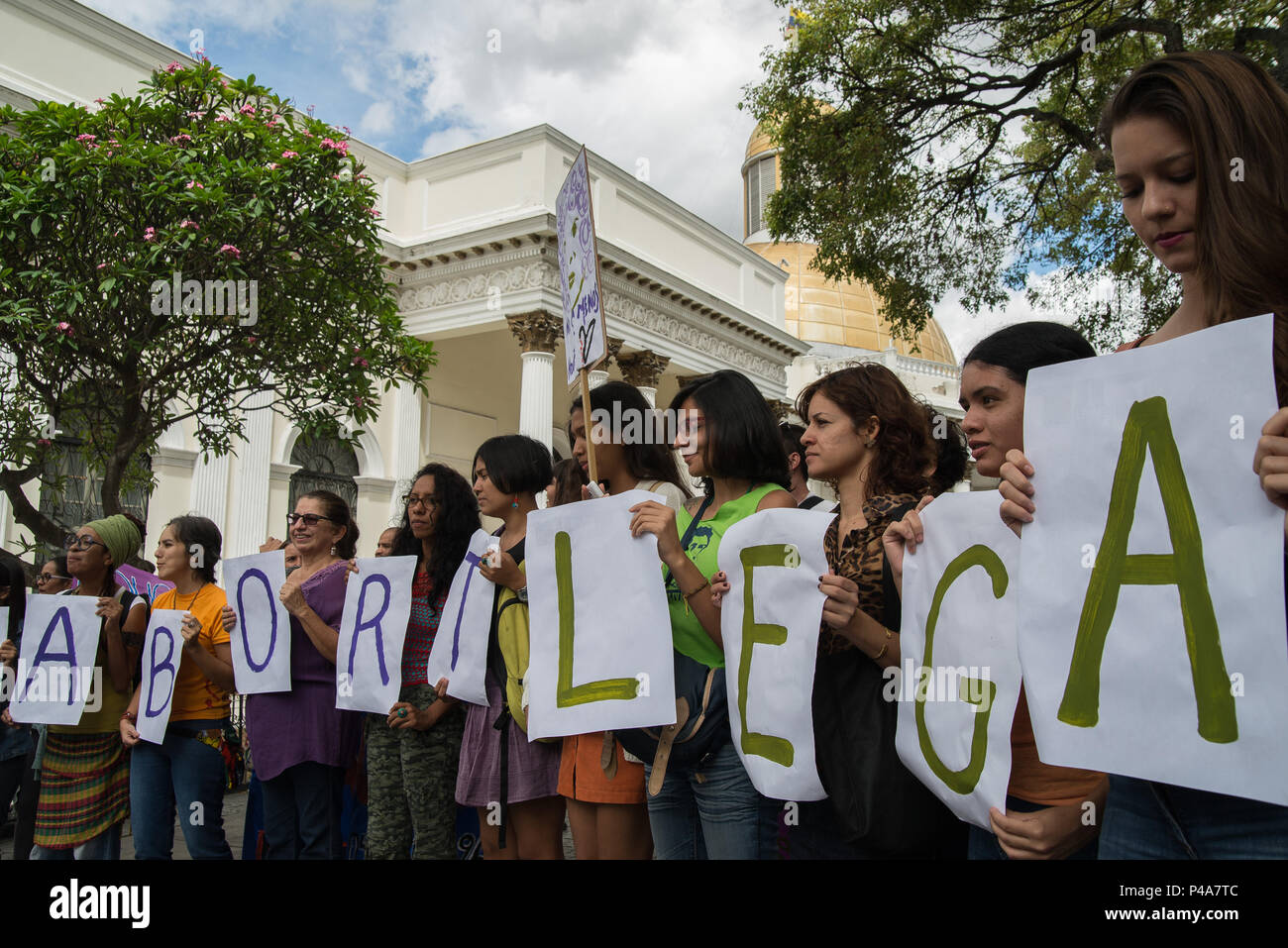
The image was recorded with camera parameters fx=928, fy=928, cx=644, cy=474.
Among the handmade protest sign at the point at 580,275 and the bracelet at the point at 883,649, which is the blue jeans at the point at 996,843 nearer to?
the bracelet at the point at 883,649

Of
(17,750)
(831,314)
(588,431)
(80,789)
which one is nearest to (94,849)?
(80,789)

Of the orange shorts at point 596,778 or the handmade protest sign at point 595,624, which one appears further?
the orange shorts at point 596,778

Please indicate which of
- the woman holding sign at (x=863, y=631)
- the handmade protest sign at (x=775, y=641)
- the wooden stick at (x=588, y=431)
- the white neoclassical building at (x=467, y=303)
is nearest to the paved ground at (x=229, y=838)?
the wooden stick at (x=588, y=431)

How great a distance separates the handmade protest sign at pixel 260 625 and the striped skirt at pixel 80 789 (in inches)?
32.4

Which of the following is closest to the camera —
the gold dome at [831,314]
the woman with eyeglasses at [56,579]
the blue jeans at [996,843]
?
the blue jeans at [996,843]

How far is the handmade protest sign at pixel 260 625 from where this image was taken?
382 centimetres

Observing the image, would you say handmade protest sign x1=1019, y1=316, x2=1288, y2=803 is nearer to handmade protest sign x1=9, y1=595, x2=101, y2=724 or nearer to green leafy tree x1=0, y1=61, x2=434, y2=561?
handmade protest sign x1=9, y1=595, x2=101, y2=724

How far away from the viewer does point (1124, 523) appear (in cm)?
155

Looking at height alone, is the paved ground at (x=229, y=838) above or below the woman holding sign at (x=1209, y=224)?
below

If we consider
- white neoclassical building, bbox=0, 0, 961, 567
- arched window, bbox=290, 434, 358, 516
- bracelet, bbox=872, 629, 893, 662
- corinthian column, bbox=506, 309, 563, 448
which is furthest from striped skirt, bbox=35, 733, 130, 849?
arched window, bbox=290, 434, 358, 516

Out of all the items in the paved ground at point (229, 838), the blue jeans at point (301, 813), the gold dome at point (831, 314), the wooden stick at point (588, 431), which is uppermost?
the gold dome at point (831, 314)

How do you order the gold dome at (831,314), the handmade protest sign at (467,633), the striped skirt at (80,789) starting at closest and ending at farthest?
the handmade protest sign at (467,633) → the striped skirt at (80,789) → the gold dome at (831,314)
